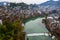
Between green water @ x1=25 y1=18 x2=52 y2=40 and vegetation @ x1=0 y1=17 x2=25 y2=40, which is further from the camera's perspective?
green water @ x1=25 y1=18 x2=52 y2=40

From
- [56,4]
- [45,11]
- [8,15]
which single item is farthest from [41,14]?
[8,15]

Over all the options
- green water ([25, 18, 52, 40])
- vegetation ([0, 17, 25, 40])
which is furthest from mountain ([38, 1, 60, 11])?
vegetation ([0, 17, 25, 40])

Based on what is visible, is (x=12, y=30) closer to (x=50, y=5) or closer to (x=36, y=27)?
(x=36, y=27)

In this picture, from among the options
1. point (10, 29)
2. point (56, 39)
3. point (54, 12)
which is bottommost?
point (56, 39)

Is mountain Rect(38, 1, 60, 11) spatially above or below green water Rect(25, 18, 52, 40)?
above

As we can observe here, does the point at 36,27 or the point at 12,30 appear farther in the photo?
the point at 36,27

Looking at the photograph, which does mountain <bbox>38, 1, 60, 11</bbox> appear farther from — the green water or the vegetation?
the vegetation

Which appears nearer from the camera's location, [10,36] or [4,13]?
[10,36]

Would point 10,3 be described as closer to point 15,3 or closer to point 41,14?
point 15,3

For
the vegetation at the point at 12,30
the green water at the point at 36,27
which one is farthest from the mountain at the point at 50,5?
the vegetation at the point at 12,30

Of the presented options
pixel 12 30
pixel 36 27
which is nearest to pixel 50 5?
pixel 36 27

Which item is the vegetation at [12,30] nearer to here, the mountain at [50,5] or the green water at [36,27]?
the green water at [36,27]
